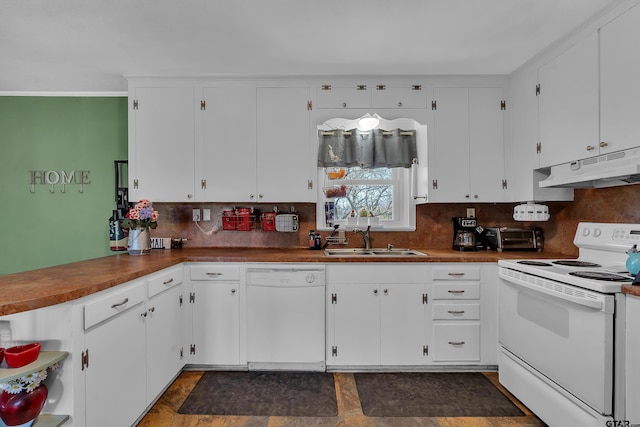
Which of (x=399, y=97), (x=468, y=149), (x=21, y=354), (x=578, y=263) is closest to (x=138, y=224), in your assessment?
(x=21, y=354)

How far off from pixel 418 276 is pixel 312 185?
115 cm

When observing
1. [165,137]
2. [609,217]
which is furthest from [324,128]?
[609,217]

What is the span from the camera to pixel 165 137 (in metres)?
2.90

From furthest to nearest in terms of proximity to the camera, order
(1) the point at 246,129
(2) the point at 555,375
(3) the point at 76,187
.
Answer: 1. (3) the point at 76,187
2. (1) the point at 246,129
3. (2) the point at 555,375

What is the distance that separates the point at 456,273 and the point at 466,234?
1.59 ft

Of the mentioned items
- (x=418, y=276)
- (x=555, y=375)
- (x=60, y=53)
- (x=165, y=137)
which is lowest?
(x=555, y=375)

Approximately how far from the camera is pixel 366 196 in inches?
132

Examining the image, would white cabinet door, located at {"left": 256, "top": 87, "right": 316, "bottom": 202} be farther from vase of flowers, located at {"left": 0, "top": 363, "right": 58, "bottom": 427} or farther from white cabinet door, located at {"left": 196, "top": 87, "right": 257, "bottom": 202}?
vase of flowers, located at {"left": 0, "top": 363, "right": 58, "bottom": 427}

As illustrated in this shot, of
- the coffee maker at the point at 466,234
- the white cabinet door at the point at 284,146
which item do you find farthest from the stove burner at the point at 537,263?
the white cabinet door at the point at 284,146

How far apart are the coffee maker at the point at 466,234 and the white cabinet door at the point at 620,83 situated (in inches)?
45.3

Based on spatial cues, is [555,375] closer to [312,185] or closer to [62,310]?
[312,185]

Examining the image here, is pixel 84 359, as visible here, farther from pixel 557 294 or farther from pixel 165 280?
pixel 557 294

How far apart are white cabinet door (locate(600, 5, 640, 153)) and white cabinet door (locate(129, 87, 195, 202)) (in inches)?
116

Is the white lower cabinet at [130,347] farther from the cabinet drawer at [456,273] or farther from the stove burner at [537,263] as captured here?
the stove burner at [537,263]
